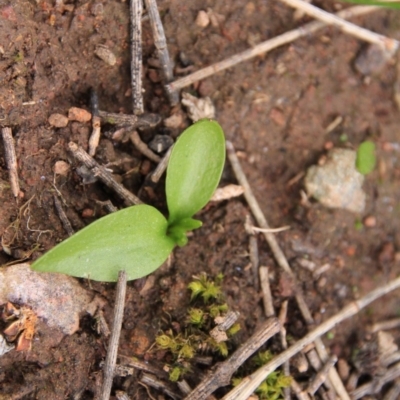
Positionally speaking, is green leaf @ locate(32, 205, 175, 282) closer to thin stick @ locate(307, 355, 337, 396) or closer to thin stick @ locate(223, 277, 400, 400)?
thin stick @ locate(223, 277, 400, 400)

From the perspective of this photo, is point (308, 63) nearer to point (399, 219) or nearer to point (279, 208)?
point (279, 208)

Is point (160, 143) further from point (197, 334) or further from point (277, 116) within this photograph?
point (197, 334)

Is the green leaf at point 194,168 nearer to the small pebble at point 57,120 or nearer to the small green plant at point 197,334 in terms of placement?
the small green plant at point 197,334

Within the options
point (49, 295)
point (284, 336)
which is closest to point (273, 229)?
point (284, 336)

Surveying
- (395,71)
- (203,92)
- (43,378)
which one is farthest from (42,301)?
(395,71)

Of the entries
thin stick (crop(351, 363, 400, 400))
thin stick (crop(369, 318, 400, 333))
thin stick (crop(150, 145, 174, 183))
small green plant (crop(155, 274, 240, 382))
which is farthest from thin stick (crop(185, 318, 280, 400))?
thin stick (crop(150, 145, 174, 183))

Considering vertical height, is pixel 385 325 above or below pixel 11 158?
below
